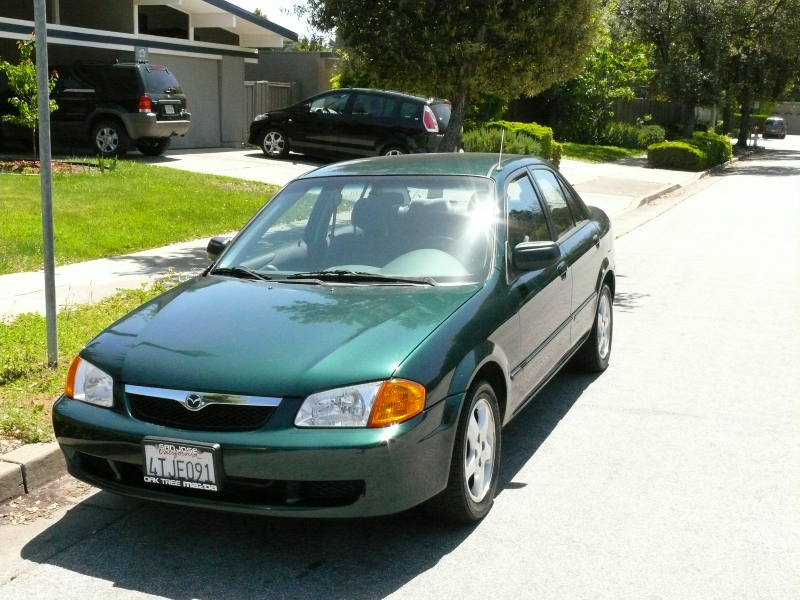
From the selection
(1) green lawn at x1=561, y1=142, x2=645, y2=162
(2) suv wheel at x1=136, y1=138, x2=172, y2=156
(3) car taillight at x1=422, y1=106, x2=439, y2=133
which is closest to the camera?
(2) suv wheel at x1=136, y1=138, x2=172, y2=156

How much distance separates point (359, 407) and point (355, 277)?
1.20 m

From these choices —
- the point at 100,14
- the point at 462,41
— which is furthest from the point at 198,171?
the point at 462,41

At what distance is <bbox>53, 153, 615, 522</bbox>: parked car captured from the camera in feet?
12.7

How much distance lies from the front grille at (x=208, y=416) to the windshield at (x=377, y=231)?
1.19 meters

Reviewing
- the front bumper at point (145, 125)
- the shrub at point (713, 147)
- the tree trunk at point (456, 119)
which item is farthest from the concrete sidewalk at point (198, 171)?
the tree trunk at point (456, 119)

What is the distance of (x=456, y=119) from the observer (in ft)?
40.0

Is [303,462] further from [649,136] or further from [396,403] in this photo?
[649,136]

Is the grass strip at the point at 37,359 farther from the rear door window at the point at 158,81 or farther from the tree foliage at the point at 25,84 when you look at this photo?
the rear door window at the point at 158,81

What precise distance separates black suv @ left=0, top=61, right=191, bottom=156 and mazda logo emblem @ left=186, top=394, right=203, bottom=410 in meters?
15.0

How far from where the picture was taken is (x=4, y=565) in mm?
4105

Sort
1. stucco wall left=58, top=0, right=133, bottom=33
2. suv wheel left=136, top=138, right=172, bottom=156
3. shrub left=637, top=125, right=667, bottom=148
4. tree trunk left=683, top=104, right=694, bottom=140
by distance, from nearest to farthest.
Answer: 1. suv wheel left=136, top=138, right=172, bottom=156
2. stucco wall left=58, top=0, right=133, bottom=33
3. tree trunk left=683, top=104, right=694, bottom=140
4. shrub left=637, top=125, right=667, bottom=148

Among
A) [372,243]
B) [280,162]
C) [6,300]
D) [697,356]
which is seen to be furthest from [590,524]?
[280,162]

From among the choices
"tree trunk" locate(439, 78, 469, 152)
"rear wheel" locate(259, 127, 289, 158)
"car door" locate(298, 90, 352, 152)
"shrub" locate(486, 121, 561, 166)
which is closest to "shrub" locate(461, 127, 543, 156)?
"shrub" locate(486, 121, 561, 166)

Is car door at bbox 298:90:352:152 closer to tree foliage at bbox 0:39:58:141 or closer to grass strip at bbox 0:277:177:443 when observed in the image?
tree foliage at bbox 0:39:58:141
